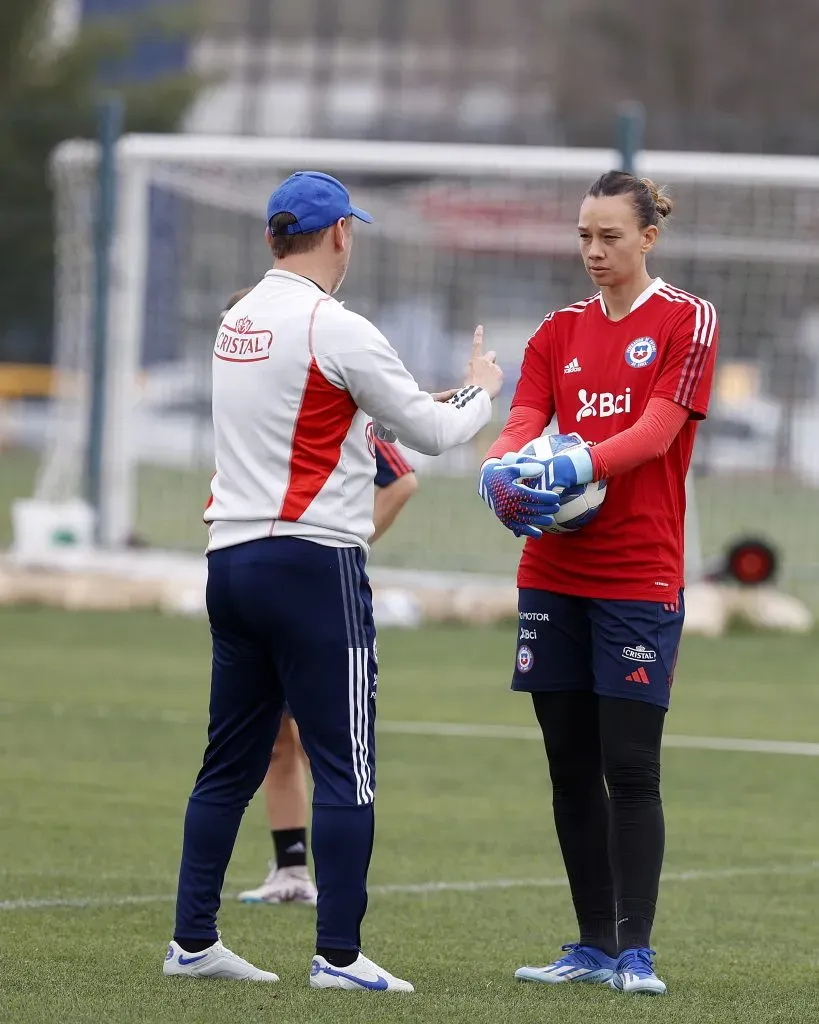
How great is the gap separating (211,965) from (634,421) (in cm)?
183

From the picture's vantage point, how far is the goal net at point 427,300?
1717 centimetres

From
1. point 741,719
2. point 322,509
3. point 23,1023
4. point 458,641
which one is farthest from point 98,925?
point 458,641

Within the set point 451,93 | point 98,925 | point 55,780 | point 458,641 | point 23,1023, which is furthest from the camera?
point 451,93

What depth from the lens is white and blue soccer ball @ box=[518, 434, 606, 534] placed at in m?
5.21

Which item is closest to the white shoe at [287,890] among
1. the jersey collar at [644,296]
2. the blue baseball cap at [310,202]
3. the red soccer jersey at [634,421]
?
the red soccer jersey at [634,421]

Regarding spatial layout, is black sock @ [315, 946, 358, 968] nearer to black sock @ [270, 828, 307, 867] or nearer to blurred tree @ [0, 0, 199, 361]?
black sock @ [270, 828, 307, 867]

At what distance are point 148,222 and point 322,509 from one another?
14.4 metres

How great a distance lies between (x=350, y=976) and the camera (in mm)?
5129

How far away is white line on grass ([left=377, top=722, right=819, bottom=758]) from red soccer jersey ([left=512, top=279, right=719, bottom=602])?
4.91 meters

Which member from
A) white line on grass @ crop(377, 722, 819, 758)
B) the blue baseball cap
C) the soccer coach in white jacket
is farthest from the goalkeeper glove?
white line on grass @ crop(377, 722, 819, 758)

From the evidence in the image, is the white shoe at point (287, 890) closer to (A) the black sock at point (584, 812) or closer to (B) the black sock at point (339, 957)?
(A) the black sock at point (584, 812)

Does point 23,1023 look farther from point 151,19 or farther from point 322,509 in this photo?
point 151,19

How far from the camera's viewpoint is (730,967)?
5.76m

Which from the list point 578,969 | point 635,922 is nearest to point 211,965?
point 578,969
